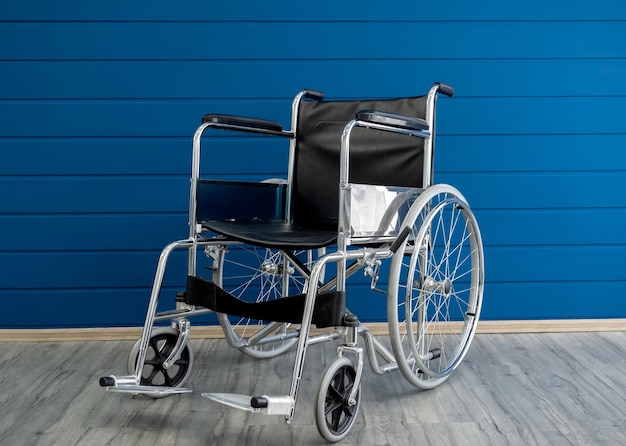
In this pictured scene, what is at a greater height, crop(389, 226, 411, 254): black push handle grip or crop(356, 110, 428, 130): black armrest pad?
crop(356, 110, 428, 130): black armrest pad

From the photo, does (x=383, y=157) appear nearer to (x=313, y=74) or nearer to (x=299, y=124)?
(x=299, y=124)

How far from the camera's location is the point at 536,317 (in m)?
3.05

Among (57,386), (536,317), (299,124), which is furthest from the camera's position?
(536,317)

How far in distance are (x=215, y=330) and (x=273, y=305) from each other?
1049 millimetres

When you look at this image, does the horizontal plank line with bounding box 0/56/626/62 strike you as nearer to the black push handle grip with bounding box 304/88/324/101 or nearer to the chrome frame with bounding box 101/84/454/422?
the black push handle grip with bounding box 304/88/324/101

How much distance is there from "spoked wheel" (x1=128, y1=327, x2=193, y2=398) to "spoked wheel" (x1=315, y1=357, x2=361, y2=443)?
509 mm

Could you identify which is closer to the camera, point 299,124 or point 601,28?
point 299,124

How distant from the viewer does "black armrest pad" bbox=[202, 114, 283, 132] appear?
2.20 m

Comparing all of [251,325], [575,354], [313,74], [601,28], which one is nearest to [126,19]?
[313,74]

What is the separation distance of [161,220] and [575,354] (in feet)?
5.19

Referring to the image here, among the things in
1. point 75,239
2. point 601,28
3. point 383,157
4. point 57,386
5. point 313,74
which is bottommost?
point 57,386

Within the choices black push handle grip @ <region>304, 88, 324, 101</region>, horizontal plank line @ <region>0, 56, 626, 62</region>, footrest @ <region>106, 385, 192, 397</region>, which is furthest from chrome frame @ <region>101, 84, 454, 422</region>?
horizontal plank line @ <region>0, 56, 626, 62</region>

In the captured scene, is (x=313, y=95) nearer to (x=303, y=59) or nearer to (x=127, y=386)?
(x=303, y=59)

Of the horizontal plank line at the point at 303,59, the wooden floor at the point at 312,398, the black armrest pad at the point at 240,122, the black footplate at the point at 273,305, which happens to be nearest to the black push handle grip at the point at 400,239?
the black footplate at the point at 273,305
